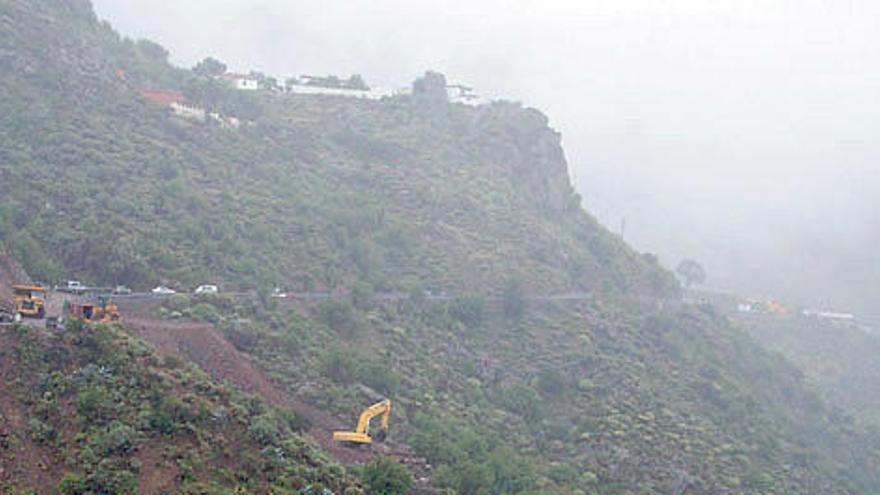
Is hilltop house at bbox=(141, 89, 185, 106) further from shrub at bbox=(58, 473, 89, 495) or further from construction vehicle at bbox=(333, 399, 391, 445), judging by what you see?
shrub at bbox=(58, 473, 89, 495)

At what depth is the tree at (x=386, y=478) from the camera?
27.9 meters

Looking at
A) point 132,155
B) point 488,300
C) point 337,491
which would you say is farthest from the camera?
point 488,300

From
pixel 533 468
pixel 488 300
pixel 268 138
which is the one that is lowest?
pixel 533 468

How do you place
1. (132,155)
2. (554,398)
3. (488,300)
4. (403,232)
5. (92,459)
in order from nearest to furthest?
1. (92,459)
2. (554,398)
3. (132,155)
4. (488,300)
5. (403,232)

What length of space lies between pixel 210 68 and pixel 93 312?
55.6m

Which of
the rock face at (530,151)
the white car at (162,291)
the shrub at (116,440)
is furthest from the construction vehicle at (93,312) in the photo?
the rock face at (530,151)

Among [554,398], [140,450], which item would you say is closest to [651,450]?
[554,398]

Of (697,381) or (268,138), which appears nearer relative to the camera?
(697,381)

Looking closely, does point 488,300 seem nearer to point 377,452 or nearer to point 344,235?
point 344,235

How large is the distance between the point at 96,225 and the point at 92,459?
72.4 ft

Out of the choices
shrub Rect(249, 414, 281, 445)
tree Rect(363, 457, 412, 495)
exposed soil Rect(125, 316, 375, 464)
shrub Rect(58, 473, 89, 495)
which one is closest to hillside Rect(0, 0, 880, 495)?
exposed soil Rect(125, 316, 375, 464)

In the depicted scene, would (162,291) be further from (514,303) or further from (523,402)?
(514,303)

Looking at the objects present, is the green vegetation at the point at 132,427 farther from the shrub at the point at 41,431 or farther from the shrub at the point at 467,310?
the shrub at the point at 467,310

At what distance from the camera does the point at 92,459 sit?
23781 mm
